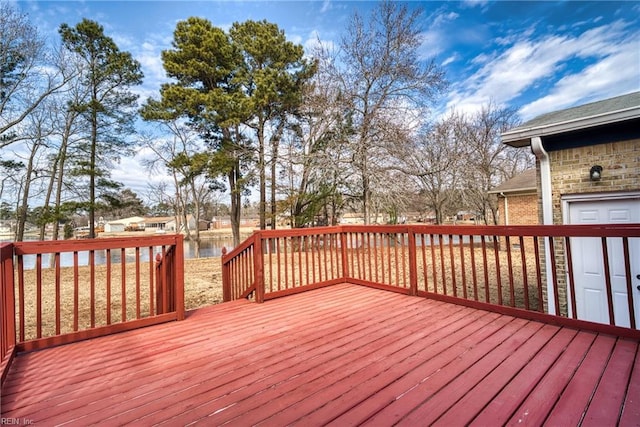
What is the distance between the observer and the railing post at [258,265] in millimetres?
3838

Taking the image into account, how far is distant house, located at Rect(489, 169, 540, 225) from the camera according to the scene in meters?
11.6

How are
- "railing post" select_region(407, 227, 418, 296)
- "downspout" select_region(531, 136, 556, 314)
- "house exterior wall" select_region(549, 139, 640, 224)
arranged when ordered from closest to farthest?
"house exterior wall" select_region(549, 139, 640, 224)
"railing post" select_region(407, 227, 418, 296)
"downspout" select_region(531, 136, 556, 314)

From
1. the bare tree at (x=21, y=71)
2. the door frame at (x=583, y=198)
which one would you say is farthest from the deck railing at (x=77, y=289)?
the bare tree at (x=21, y=71)

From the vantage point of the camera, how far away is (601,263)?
372 cm

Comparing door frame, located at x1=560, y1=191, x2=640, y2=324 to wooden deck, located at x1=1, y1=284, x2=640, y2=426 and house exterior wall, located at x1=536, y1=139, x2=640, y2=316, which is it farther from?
wooden deck, located at x1=1, y1=284, x2=640, y2=426

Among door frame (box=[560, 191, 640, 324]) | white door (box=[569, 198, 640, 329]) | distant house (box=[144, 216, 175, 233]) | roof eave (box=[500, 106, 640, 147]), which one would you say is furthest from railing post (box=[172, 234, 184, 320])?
distant house (box=[144, 216, 175, 233])

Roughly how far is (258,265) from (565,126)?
4520mm

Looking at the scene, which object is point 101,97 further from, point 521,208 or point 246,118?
point 521,208

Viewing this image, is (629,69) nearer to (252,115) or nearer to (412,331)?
(412,331)

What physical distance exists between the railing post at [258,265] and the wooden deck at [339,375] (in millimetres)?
809

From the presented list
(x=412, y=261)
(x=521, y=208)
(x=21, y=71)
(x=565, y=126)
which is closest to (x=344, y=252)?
(x=412, y=261)

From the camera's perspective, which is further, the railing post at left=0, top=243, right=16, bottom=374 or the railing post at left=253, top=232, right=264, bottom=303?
the railing post at left=253, top=232, right=264, bottom=303

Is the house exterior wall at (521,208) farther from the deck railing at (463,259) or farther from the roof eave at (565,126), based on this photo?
the roof eave at (565,126)

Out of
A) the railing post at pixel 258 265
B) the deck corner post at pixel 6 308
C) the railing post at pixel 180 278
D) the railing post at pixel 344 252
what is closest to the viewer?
the deck corner post at pixel 6 308
